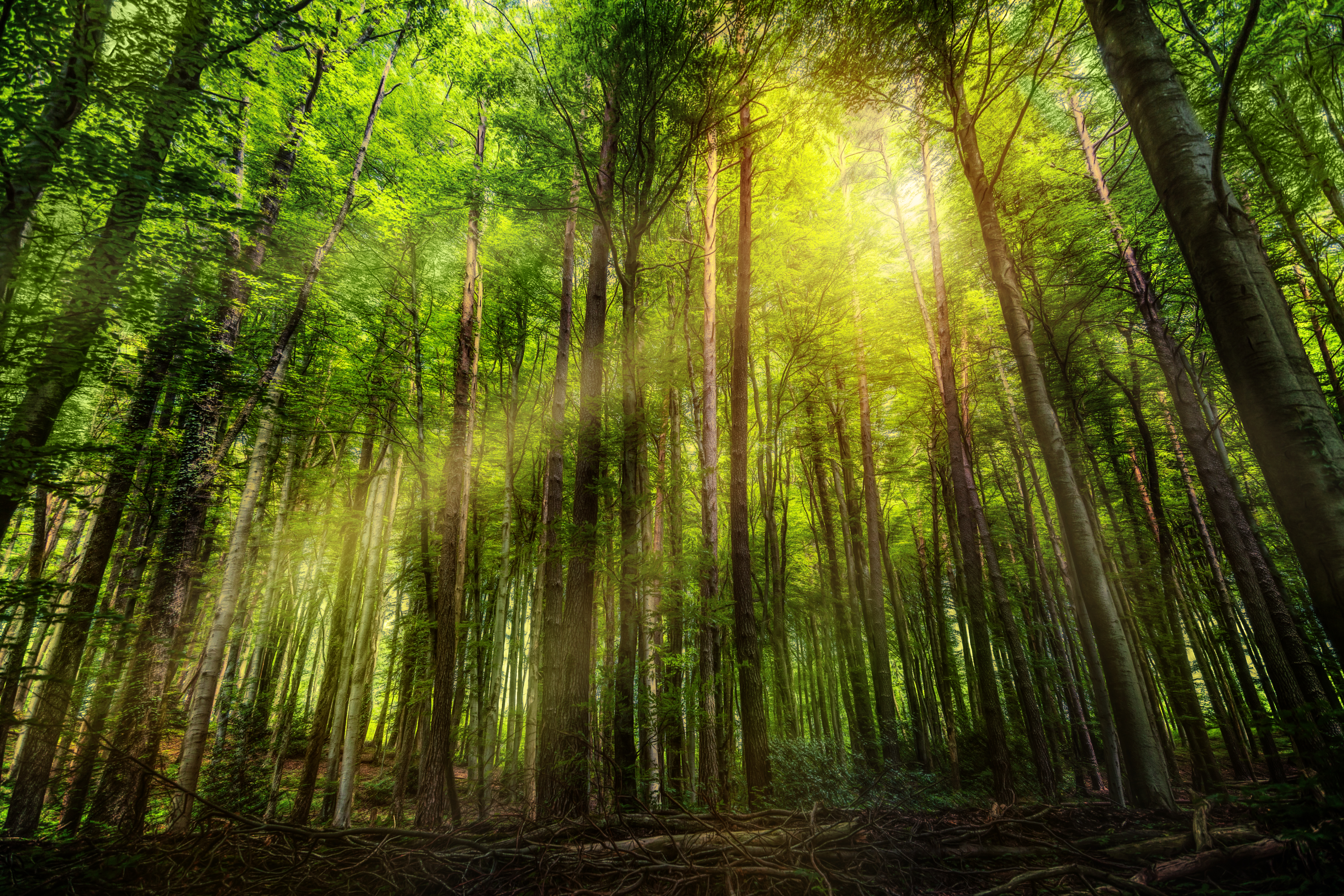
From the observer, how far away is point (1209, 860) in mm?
2998

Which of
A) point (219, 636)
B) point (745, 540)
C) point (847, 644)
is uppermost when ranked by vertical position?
point (745, 540)

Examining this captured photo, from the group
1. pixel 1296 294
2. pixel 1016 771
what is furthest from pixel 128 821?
pixel 1296 294

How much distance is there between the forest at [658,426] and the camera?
11.1 feet

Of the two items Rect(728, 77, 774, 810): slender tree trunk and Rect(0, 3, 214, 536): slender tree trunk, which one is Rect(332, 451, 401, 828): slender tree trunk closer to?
Rect(0, 3, 214, 536): slender tree trunk

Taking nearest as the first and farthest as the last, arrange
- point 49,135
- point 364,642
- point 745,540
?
1. point 49,135
2. point 745,540
3. point 364,642

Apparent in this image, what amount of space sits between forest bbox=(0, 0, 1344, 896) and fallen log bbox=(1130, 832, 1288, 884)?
0.08 ft

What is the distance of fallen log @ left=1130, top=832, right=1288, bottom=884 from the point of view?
2.94 metres

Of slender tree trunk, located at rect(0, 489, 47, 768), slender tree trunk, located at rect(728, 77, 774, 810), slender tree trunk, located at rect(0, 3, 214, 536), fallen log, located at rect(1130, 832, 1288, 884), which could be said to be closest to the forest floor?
fallen log, located at rect(1130, 832, 1288, 884)

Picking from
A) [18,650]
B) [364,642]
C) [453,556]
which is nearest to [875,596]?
[453,556]

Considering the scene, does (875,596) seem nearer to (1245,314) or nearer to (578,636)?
(578,636)

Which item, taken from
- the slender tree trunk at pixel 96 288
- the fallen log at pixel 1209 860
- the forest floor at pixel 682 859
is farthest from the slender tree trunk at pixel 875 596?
the slender tree trunk at pixel 96 288

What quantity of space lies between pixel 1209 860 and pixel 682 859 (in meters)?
3.59

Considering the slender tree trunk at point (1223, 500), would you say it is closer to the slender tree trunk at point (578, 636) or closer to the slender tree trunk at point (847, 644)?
the slender tree trunk at point (847, 644)

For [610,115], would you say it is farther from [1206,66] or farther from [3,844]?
[3,844]
